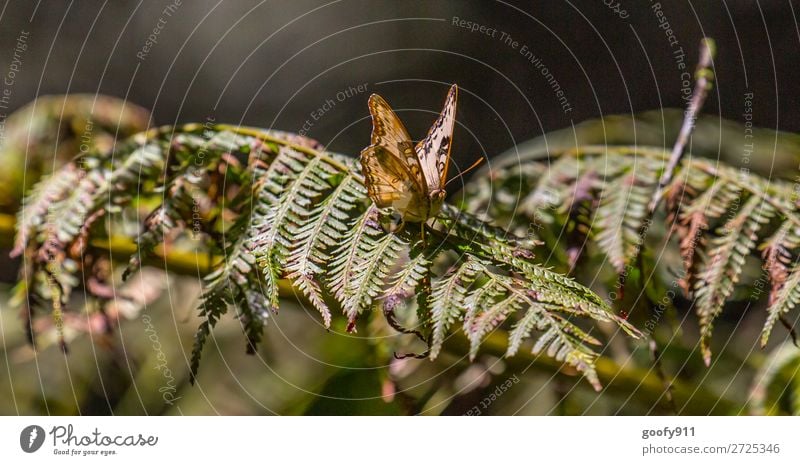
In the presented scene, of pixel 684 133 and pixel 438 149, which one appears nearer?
pixel 438 149

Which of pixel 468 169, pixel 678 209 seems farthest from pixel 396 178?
pixel 678 209

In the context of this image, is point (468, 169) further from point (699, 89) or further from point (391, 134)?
point (699, 89)

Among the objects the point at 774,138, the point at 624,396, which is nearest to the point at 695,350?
the point at 624,396

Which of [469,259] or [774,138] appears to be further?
[774,138]

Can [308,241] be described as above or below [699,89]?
below

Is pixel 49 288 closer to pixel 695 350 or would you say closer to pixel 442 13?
pixel 442 13

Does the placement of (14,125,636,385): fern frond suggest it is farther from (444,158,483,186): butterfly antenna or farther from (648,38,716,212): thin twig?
(648,38,716,212): thin twig
